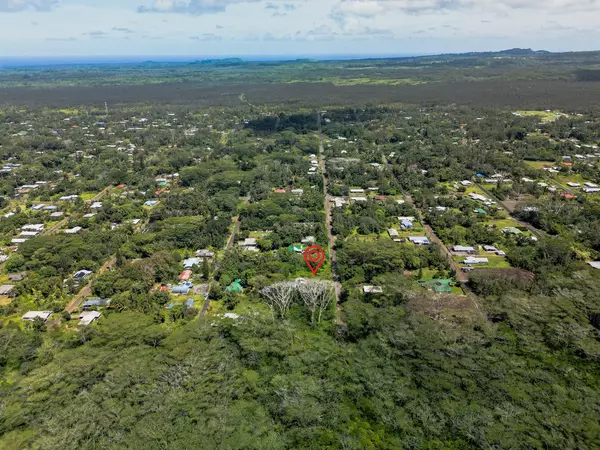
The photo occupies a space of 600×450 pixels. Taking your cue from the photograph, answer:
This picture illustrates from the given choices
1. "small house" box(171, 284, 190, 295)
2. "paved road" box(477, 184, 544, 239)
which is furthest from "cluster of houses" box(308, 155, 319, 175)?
"small house" box(171, 284, 190, 295)

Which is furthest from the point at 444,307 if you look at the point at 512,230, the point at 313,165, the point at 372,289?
the point at 313,165

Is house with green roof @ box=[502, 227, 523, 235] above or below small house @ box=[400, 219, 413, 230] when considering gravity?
above

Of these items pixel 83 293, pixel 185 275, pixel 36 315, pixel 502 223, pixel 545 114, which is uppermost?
pixel 545 114

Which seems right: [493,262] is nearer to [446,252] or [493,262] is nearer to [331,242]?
[446,252]

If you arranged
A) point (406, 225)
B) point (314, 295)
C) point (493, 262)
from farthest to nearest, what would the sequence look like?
point (406, 225), point (493, 262), point (314, 295)

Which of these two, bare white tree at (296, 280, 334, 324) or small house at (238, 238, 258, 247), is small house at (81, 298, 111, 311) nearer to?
small house at (238, 238, 258, 247)

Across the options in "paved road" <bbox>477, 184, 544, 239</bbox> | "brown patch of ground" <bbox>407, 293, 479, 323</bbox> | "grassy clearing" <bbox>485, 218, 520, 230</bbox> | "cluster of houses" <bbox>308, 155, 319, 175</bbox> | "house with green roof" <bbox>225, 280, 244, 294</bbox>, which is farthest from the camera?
"cluster of houses" <bbox>308, 155, 319, 175</bbox>

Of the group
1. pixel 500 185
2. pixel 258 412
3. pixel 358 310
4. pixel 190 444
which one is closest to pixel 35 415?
pixel 190 444

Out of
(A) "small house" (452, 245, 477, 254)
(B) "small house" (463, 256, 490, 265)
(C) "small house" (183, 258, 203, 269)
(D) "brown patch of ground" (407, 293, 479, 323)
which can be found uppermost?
(D) "brown patch of ground" (407, 293, 479, 323)
